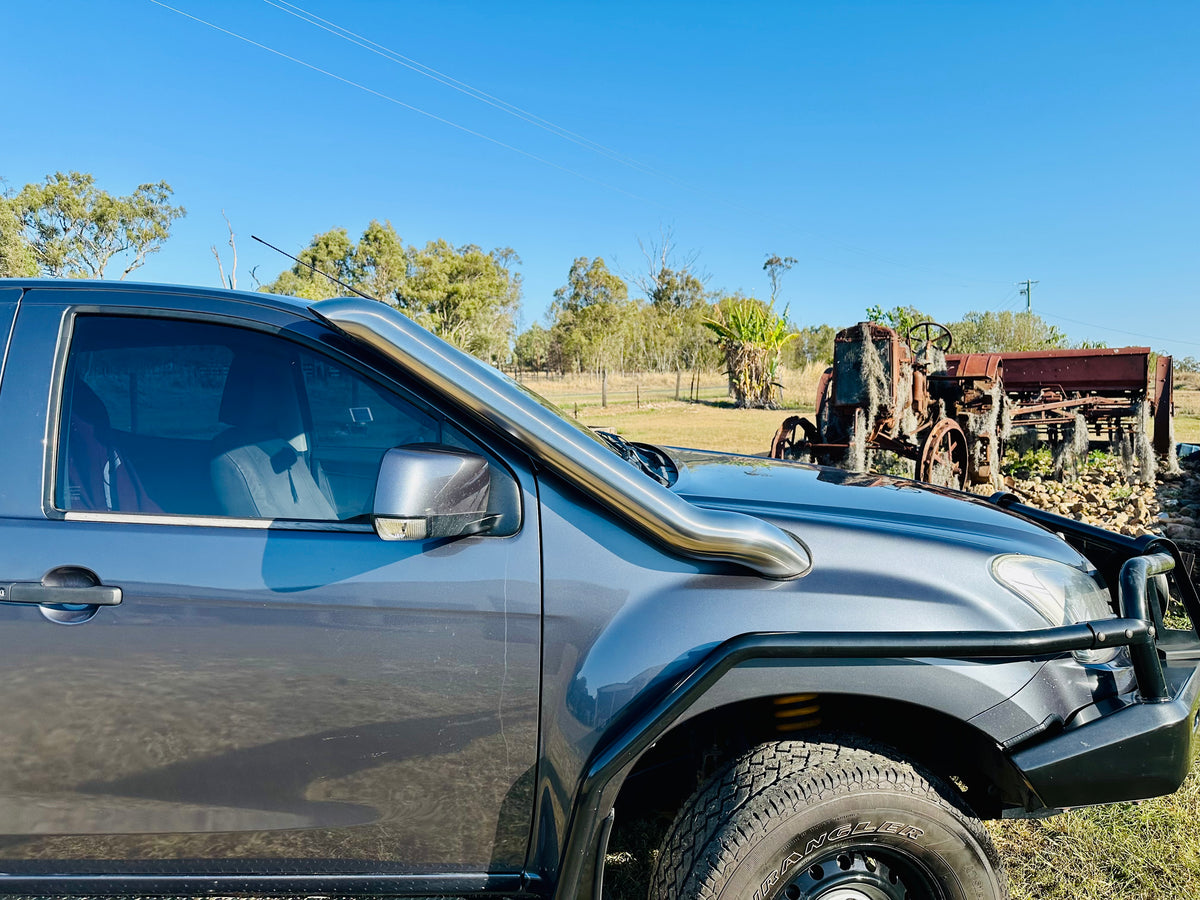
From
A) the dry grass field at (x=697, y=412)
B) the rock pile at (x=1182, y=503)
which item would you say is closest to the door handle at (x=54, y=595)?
the rock pile at (x=1182, y=503)

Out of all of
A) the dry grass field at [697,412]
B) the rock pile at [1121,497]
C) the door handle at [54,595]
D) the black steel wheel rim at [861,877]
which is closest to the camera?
the door handle at [54,595]

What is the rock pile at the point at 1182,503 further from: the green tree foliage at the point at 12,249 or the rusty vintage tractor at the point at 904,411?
the green tree foliage at the point at 12,249

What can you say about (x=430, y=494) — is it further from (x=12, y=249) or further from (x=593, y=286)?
(x=593, y=286)

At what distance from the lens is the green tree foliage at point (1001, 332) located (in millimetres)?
33875

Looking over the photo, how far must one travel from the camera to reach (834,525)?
1.81 m

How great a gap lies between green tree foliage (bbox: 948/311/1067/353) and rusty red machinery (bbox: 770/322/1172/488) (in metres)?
23.7

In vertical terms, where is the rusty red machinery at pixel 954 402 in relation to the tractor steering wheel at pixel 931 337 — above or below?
below

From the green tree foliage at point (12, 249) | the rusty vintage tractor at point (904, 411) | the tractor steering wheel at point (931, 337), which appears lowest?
the rusty vintage tractor at point (904, 411)

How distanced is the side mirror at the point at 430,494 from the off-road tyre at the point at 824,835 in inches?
32.1

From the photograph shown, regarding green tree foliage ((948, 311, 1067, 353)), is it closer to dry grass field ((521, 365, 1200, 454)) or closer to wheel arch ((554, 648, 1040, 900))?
dry grass field ((521, 365, 1200, 454))

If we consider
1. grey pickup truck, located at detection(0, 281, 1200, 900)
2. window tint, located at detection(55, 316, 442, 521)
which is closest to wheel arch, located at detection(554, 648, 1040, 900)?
grey pickup truck, located at detection(0, 281, 1200, 900)

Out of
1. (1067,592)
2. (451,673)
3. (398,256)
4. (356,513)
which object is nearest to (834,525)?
(1067,592)

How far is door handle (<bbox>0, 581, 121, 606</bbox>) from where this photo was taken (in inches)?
62.7

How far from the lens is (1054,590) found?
1855mm
